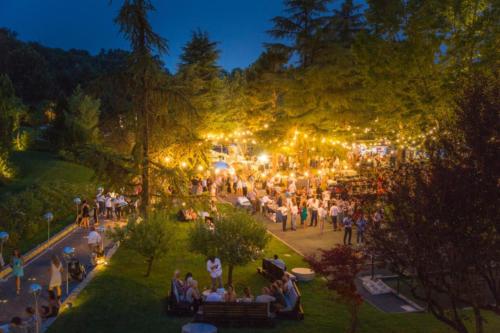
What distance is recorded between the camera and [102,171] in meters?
14.9

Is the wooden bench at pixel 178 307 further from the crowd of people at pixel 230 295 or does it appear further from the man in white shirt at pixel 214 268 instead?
the man in white shirt at pixel 214 268

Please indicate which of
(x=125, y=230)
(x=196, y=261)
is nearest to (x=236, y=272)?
(x=196, y=261)

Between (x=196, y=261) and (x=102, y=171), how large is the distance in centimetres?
563

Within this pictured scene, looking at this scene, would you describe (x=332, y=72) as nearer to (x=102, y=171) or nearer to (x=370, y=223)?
(x=102, y=171)

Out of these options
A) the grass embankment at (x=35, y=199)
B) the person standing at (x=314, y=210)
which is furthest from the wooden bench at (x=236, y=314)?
the person standing at (x=314, y=210)

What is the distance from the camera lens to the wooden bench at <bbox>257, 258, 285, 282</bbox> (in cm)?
1532

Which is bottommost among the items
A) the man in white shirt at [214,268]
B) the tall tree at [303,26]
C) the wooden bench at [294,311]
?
the wooden bench at [294,311]

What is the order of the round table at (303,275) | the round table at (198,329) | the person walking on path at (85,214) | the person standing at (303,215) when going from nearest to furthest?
the round table at (198,329)
the round table at (303,275)
the person walking on path at (85,214)
the person standing at (303,215)

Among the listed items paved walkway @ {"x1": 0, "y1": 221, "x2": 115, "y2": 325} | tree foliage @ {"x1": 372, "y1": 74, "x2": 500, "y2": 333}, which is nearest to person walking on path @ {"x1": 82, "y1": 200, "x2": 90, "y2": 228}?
paved walkway @ {"x1": 0, "y1": 221, "x2": 115, "y2": 325}

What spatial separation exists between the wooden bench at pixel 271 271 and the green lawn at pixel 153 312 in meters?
0.29

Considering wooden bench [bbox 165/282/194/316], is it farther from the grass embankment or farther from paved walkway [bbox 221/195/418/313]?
the grass embankment

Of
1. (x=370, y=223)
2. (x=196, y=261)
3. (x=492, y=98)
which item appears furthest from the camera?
(x=196, y=261)

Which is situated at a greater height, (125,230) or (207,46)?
(207,46)

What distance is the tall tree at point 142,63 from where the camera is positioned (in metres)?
15.6
